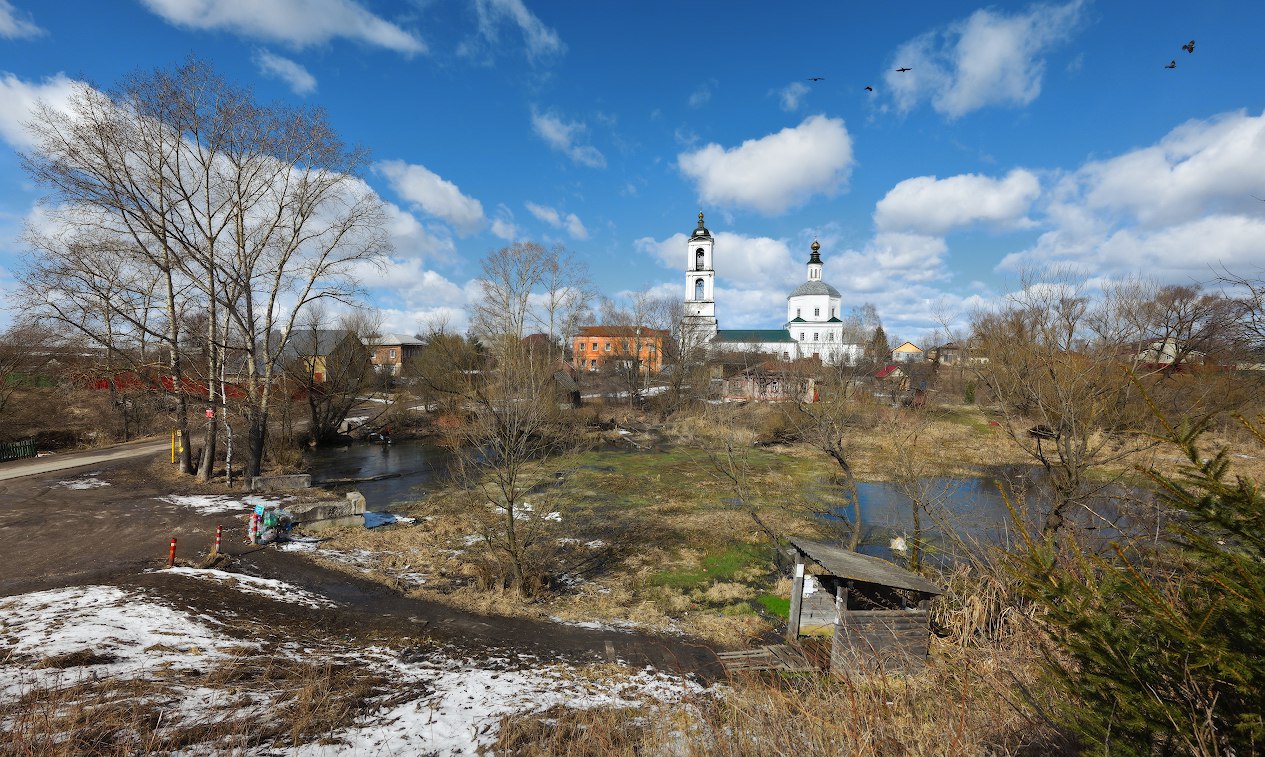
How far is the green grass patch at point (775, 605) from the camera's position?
430 inches

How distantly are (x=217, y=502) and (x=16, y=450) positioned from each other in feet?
38.8

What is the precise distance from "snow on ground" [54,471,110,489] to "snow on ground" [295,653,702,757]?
15247 mm

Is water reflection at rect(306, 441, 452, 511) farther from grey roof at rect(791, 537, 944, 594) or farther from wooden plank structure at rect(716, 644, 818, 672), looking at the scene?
grey roof at rect(791, 537, 944, 594)

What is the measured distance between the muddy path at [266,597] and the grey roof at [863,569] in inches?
94.3

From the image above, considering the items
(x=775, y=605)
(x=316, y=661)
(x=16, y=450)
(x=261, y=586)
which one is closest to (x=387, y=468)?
(x=16, y=450)

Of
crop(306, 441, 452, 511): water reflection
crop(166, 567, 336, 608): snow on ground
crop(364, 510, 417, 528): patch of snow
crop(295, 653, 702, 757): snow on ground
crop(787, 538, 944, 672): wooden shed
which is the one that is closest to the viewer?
crop(295, 653, 702, 757): snow on ground

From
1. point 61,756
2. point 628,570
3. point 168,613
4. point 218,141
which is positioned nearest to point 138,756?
point 61,756

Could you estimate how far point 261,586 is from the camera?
394 inches

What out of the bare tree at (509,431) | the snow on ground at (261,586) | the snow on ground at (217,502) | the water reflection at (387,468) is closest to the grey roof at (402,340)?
the bare tree at (509,431)

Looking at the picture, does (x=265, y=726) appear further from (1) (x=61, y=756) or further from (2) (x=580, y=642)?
(2) (x=580, y=642)

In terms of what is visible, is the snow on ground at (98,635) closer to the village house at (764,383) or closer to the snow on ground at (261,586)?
the snow on ground at (261,586)

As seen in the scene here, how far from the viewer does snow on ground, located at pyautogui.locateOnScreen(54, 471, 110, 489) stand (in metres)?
15.7

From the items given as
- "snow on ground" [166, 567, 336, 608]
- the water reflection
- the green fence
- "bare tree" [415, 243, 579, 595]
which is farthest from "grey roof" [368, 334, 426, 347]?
"snow on ground" [166, 567, 336, 608]

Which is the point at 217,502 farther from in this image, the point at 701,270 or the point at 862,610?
the point at 701,270
